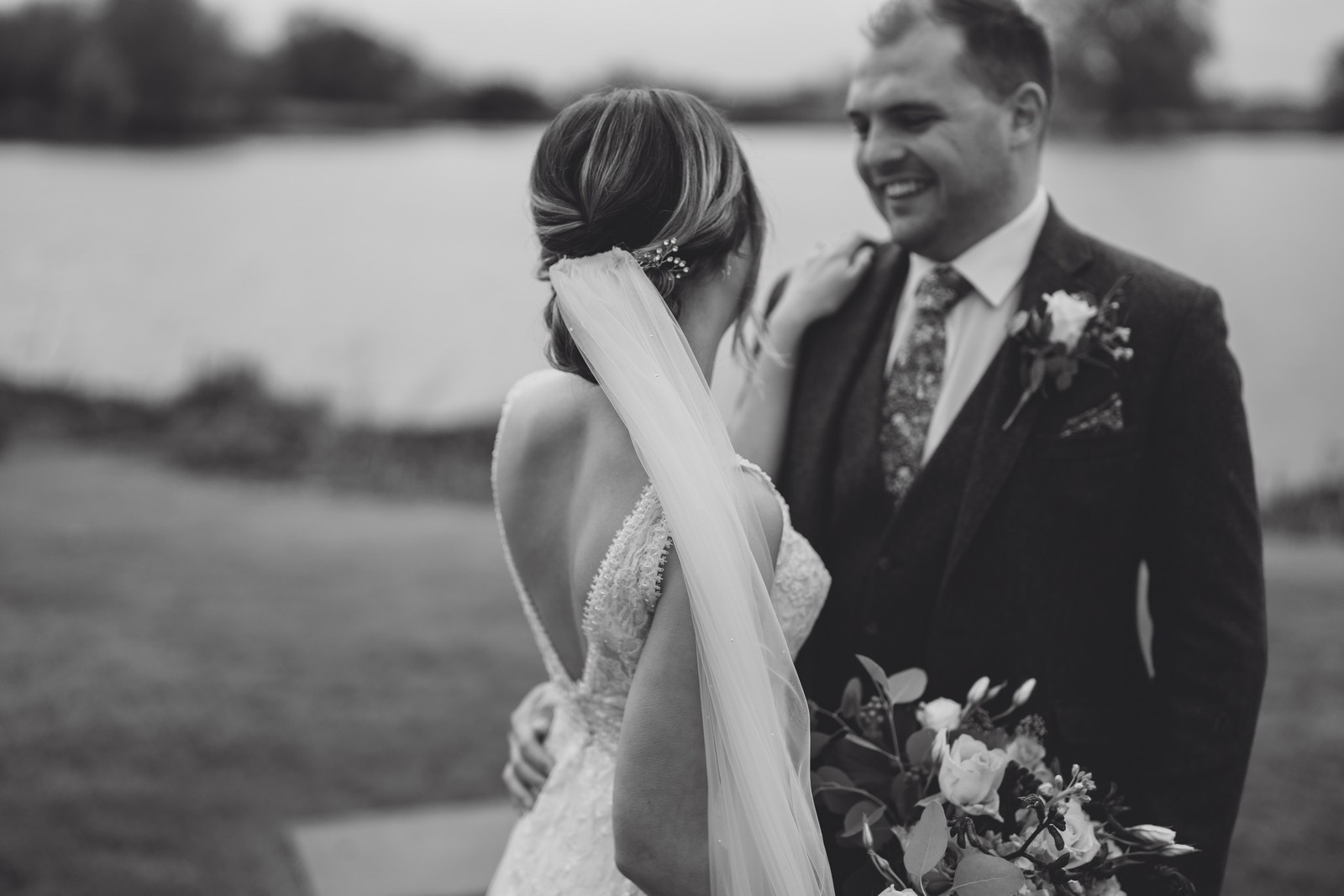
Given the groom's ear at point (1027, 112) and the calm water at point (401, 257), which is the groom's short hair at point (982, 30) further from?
the calm water at point (401, 257)

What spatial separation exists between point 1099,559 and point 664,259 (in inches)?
48.8

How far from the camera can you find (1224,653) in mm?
2324

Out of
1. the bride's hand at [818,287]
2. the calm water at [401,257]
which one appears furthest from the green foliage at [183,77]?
the bride's hand at [818,287]

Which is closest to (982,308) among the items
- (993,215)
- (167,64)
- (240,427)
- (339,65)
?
(993,215)

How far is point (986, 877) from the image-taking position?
1.74 meters

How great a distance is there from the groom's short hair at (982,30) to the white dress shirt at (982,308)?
0.32 m

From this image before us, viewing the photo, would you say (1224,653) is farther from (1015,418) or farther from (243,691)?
(243,691)

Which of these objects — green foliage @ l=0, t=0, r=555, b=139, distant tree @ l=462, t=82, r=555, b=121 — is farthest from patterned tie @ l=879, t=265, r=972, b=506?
green foliage @ l=0, t=0, r=555, b=139

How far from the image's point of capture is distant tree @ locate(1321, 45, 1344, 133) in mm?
9984

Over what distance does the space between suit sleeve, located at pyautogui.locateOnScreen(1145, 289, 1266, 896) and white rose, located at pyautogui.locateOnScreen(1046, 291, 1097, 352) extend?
0.71 feet

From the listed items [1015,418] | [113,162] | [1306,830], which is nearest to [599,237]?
[1015,418]

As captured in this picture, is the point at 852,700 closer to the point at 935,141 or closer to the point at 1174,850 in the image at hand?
the point at 1174,850

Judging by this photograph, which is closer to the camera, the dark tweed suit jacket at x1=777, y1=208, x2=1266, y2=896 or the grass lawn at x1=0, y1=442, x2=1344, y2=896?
the dark tweed suit jacket at x1=777, y1=208, x2=1266, y2=896

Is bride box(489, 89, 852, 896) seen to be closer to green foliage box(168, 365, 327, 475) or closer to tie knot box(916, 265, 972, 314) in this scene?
tie knot box(916, 265, 972, 314)
